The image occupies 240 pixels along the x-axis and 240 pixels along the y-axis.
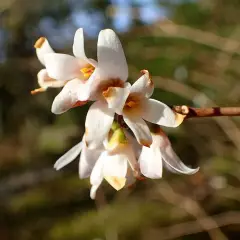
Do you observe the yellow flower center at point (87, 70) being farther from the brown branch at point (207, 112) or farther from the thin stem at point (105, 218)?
the thin stem at point (105, 218)

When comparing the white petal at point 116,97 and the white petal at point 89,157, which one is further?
the white petal at point 89,157

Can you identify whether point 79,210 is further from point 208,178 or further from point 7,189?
point 208,178

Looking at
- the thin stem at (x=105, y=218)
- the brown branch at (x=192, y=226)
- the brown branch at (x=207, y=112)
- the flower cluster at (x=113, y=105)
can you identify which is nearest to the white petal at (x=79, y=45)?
the flower cluster at (x=113, y=105)

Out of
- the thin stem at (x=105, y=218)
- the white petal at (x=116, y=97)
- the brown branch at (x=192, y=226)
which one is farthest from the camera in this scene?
the thin stem at (x=105, y=218)

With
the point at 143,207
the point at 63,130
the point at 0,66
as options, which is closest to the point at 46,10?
the point at 0,66

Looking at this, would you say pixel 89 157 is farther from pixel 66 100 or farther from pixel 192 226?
pixel 192 226

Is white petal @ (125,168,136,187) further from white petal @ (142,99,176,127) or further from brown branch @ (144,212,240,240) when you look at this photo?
brown branch @ (144,212,240,240)
